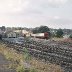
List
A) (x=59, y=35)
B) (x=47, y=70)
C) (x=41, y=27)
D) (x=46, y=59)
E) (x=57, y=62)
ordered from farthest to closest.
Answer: (x=41, y=27) < (x=59, y=35) < (x=46, y=59) < (x=57, y=62) < (x=47, y=70)

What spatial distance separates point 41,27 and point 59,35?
2587cm

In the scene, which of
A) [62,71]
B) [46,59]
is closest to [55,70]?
[62,71]

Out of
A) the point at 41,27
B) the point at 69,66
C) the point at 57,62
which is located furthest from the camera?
the point at 41,27

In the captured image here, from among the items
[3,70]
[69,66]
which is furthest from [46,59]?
[3,70]

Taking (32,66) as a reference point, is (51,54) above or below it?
below

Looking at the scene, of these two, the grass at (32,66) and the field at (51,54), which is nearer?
the grass at (32,66)

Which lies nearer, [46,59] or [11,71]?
[11,71]

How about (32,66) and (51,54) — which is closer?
(32,66)

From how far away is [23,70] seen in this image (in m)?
16.7

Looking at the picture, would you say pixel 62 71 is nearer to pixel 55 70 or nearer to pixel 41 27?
pixel 55 70

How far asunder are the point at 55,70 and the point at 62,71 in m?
0.50

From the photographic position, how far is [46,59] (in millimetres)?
27656

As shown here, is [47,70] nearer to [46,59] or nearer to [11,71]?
[11,71]

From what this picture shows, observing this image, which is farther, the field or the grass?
the field
